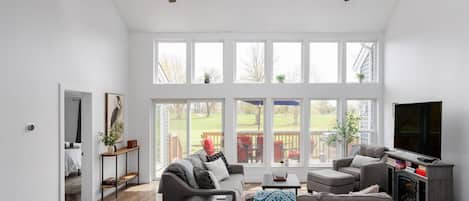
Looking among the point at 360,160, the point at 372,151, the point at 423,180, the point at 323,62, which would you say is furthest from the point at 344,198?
the point at 323,62

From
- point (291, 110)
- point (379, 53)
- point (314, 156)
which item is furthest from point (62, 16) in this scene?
point (379, 53)

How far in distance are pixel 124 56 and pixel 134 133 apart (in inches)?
65.0

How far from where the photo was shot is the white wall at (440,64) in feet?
17.9

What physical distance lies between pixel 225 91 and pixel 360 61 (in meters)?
3.05

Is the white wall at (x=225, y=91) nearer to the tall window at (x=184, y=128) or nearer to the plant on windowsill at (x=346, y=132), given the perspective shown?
the tall window at (x=184, y=128)

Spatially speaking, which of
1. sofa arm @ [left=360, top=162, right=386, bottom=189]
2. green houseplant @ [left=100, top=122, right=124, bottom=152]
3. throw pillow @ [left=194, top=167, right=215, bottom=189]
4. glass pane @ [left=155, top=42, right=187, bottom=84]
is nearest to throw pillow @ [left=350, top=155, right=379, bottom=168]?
sofa arm @ [left=360, top=162, right=386, bottom=189]

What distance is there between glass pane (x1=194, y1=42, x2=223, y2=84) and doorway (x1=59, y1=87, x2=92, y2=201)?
2.54 meters

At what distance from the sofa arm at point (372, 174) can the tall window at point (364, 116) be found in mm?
1759

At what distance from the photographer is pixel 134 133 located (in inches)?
328

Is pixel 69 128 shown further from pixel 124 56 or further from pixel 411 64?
pixel 411 64

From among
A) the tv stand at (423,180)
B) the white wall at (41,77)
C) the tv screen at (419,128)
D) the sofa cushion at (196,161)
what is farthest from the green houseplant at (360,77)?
the white wall at (41,77)

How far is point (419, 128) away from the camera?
19.2 ft

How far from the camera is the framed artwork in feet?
23.3

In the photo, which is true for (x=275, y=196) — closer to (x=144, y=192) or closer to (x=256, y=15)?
(x=144, y=192)
